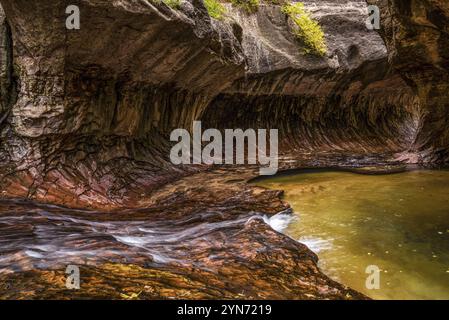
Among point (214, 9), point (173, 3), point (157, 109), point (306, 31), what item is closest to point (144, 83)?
point (157, 109)

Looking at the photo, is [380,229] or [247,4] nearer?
[380,229]

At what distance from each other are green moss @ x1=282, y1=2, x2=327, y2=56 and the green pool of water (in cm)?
693

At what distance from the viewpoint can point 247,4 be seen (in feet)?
46.0

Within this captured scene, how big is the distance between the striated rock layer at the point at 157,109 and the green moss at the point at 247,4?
256 mm

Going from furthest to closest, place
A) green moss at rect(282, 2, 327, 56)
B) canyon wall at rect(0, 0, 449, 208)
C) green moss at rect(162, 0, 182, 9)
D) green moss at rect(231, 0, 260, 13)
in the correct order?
green moss at rect(282, 2, 327, 56)
green moss at rect(231, 0, 260, 13)
green moss at rect(162, 0, 182, 9)
canyon wall at rect(0, 0, 449, 208)

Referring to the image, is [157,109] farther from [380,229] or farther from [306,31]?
[306,31]

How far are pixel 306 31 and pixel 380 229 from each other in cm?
1036

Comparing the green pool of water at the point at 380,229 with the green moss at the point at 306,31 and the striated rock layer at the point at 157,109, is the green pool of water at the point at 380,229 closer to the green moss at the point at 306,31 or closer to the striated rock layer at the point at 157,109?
the striated rock layer at the point at 157,109

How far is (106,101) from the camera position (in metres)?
8.31

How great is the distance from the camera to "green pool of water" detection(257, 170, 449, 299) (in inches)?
154

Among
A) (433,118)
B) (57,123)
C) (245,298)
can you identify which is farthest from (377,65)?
(245,298)

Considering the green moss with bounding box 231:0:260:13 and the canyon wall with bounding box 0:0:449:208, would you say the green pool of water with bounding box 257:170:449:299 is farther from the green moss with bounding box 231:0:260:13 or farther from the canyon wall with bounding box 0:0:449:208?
the green moss with bounding box 231:0:260:13

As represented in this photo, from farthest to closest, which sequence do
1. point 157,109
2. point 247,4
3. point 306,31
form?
point 306,31
point 247,4
point 157,109

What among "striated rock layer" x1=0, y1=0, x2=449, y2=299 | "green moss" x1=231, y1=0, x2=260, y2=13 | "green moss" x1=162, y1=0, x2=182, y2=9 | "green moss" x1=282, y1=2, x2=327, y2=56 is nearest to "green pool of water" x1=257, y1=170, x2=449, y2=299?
"striated rock layer" x1=0, y1=0, x2=449, y2=299
